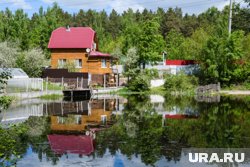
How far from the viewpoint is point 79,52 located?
58.5 meters

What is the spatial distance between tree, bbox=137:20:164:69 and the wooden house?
5.24 metres

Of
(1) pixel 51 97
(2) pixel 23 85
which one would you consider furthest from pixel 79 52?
(2) pixel 23 85

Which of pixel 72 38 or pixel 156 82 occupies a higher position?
pixel 72 38

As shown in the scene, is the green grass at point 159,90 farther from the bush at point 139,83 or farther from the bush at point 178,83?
the bush at point 139,83

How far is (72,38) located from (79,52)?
3274mm

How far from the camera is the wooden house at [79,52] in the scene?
56.6m

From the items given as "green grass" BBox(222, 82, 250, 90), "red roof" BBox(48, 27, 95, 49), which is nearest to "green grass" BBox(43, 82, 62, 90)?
"red roof" BBox(48, 27, 95, 49)

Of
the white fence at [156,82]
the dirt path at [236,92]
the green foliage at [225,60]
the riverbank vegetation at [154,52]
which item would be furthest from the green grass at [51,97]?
the dirt path at [236,92]

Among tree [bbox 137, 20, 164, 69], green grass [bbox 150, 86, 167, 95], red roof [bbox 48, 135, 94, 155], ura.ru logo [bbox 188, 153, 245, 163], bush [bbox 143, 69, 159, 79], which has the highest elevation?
tree [bbox 137, 20, 164, 69]

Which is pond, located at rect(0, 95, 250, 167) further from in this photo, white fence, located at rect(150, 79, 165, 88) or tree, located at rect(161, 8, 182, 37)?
tree, located at rect(161, 8, 182, 37)

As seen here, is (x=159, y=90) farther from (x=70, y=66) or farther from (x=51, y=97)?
(x=51, y=97)

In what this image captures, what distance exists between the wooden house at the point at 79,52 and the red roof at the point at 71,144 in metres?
36.3

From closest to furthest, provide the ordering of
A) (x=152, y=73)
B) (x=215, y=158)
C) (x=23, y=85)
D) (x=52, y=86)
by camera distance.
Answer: (x=215, y=158), (x=23, y=85), (x=52, y=86), (x=152, y=73)

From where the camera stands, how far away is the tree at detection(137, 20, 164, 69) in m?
59.0
